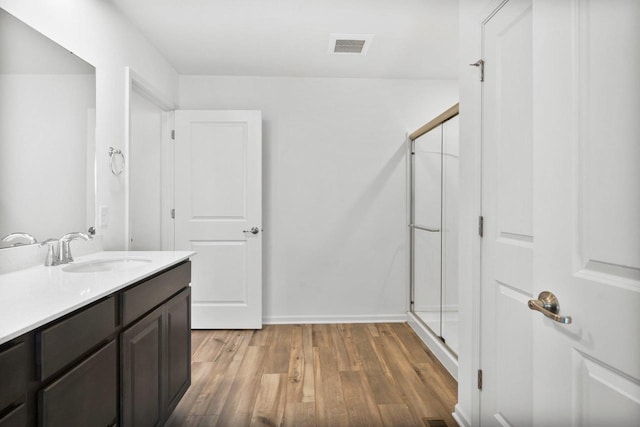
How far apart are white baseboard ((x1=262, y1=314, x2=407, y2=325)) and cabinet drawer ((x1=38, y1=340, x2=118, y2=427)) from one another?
2.30 m

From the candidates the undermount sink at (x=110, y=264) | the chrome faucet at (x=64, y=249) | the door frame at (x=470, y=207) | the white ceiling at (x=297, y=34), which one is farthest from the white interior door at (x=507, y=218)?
the chrome faucet at (x=64, y=249)

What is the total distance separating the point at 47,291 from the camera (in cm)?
115

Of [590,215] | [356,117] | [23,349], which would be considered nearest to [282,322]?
[356,117]

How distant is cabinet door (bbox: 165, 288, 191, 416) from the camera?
1.73 meters

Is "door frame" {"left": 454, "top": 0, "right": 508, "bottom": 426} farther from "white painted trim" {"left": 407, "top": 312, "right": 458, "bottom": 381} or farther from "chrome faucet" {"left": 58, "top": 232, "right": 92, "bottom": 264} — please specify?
"chrome faucet" {"left": 58, "top": 232, "right": 92, "bottom": 264}

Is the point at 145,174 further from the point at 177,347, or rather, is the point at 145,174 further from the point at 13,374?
the point at 13,374

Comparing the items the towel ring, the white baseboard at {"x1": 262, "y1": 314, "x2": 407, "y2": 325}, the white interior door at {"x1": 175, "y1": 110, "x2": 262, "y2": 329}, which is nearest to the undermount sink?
the towel ring

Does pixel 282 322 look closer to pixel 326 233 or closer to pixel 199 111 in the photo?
pixel 326 233

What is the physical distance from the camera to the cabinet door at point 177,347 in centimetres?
173

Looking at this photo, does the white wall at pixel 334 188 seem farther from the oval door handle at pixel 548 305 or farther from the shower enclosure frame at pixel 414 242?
the oval door handle at pixel 548 305

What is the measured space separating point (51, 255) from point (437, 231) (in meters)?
2.48

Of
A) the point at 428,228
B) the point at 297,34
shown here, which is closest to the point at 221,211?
the point at 297,34

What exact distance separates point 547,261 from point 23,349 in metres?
1.31

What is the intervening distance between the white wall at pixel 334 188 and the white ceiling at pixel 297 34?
0.61 ft
